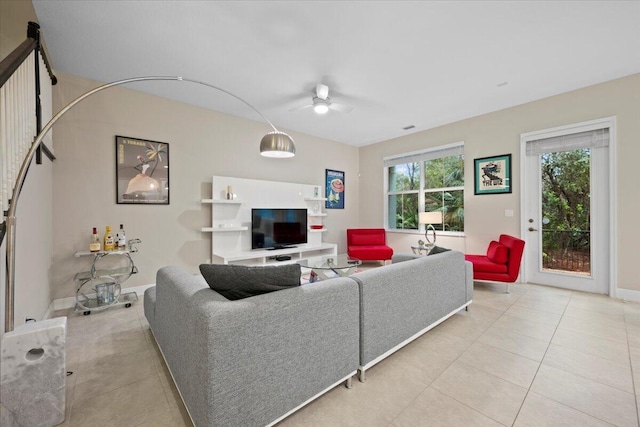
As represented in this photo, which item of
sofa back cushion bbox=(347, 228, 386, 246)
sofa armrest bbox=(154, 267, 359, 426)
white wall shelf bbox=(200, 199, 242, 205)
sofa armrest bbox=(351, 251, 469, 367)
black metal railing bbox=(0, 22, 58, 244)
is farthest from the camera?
sofa back cushion bbox=(347, 228, 386, 246)

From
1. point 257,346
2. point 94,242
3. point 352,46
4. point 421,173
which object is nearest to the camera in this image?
point 257,346

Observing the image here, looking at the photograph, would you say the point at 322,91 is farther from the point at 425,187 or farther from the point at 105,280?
the point at 105,280

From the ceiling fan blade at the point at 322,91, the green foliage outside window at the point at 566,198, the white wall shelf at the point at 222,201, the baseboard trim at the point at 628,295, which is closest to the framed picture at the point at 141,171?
the white wall shelf at the point at 222,201

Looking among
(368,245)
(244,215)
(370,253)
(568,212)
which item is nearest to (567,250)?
(568,212)

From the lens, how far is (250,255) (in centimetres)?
424

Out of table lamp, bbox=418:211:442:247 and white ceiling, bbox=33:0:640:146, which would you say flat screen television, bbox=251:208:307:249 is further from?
table lamp, bbox=418:211:442:247

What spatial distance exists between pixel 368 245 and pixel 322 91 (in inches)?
133

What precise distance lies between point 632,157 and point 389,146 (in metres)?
3.62

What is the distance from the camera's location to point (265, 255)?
4391 mm

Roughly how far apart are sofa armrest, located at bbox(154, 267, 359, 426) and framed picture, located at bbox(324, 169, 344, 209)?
4.36 m

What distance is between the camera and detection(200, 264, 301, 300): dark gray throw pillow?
1.41m

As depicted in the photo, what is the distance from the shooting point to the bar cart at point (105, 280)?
3.06 m

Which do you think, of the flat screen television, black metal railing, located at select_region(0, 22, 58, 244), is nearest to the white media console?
the flat screen television

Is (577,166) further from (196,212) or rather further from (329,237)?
(196,212)
